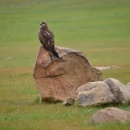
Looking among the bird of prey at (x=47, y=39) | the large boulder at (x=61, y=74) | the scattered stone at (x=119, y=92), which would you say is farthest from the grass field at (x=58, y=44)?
the bird of prey at (x=47, y=39)

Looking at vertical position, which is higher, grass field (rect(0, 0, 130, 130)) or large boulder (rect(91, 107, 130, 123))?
large boulder (rect(91, 107, 130, 123))

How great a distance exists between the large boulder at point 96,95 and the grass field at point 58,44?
0.19m

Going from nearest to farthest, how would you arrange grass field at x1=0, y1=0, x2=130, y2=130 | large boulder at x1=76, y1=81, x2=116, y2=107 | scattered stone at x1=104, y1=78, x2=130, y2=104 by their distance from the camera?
grass field at x1=0, y1=0, x2=130, y2=130, large boulder at x1=76, y1=81, x2=116, y2=107, scattered stone at x1=104, y1=78, x2=130, y2=104

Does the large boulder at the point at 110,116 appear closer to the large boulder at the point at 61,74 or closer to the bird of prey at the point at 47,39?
the large boulder at the point at 61,74

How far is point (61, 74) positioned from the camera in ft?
58.7

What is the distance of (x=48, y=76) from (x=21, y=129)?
504 centimetres

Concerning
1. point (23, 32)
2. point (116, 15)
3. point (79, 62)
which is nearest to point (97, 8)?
point (116, 15)

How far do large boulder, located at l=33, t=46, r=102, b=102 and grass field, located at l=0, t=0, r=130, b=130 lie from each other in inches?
21.7

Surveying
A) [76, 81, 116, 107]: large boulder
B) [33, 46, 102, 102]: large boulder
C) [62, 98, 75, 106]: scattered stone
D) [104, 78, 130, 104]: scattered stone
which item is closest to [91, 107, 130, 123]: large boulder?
[76, 81, 116, 107]: large boulder

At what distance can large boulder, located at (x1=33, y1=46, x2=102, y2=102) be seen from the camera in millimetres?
17656

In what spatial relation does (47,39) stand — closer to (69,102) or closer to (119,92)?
(69,102)

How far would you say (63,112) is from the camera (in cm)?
1549

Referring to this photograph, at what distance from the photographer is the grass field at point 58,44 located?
1456 cm

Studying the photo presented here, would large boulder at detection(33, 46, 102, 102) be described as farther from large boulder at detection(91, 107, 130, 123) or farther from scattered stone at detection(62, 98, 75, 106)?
large boulder at detection(91, 107, 130, 123)
